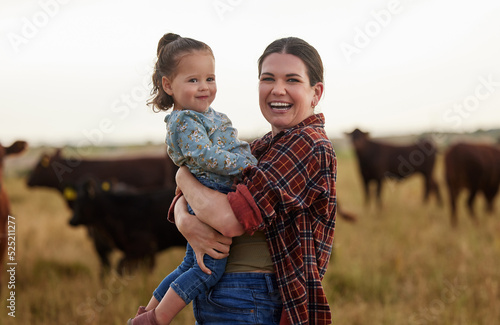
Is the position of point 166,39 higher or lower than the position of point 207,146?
higher

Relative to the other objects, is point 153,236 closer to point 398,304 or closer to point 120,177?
point 398,304

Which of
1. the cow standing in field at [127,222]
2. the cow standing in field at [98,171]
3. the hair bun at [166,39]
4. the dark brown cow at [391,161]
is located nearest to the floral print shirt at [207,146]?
the hair bun at [166,39]

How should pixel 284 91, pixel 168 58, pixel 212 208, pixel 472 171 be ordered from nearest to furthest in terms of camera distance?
pixel 212 208 < pixel 284 91 < pixel 168 58 < pixel 472 171

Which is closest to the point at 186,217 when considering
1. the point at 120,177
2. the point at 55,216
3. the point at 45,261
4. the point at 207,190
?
the point at 207,190

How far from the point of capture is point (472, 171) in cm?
951

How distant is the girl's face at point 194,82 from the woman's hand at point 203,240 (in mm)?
474

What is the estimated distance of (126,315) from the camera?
4652 mm

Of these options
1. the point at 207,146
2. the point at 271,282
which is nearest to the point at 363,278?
the point at 271,282

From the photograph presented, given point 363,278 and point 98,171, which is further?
point 98,171

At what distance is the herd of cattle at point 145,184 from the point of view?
6.02 meters

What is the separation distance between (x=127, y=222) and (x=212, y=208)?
176 inches

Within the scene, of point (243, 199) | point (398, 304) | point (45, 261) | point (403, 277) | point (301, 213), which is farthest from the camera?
point (45, 261)

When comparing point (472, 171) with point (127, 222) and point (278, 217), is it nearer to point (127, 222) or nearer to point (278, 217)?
point (127, 222)

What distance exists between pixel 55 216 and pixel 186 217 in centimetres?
993
